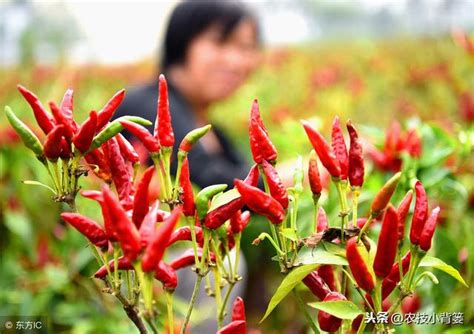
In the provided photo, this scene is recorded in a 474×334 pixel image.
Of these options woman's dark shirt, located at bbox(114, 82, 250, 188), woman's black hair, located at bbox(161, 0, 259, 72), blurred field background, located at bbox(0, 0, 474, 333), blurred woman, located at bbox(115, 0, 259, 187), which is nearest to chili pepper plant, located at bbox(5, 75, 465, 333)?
blurred field background, located at bbox(0, 0, 474, 333)

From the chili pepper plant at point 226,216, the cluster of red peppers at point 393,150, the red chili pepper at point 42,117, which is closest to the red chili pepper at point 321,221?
the chili pepper plant at point 226,216

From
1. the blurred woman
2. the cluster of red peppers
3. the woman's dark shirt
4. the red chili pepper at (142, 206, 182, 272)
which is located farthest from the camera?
the blurred woman

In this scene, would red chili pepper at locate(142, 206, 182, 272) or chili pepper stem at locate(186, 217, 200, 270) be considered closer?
red chili pepper at locate(142, 206, 182, 272)

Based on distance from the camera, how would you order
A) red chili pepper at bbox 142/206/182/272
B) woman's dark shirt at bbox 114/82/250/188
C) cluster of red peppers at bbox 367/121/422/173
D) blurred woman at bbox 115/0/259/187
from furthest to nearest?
blurred woman at bbox 115/0/259/187 → woman's dark shirt at bbox 114/82/250/188 → cluster of red peppers at bbox 367/121/422/173 → red chili pepper at bbox 142/206/182/272

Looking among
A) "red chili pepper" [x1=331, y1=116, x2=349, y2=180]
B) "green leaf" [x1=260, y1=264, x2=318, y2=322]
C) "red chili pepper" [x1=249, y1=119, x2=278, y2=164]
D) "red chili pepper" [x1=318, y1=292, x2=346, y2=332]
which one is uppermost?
"red chili pepper" [x1=249, y1=119, x2=278, y2=164]

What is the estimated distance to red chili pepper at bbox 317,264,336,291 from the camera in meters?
0.77

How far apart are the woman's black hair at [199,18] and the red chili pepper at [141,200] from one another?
2.06 m

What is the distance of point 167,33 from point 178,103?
346 mm

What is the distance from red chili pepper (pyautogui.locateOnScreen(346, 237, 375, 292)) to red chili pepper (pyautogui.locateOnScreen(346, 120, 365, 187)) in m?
0.08

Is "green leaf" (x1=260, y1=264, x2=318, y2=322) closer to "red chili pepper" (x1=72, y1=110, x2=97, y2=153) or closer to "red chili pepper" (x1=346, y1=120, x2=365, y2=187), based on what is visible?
"red chili pepper" (x1=346, y1=120, x2=365, y2=187)

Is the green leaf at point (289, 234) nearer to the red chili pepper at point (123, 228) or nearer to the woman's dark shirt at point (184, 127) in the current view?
the red chili pepper at point (123, 228)

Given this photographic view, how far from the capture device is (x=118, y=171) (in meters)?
0.72

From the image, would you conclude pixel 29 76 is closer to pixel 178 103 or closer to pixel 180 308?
pixel 178 103

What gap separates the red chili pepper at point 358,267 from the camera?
2.14 ft
